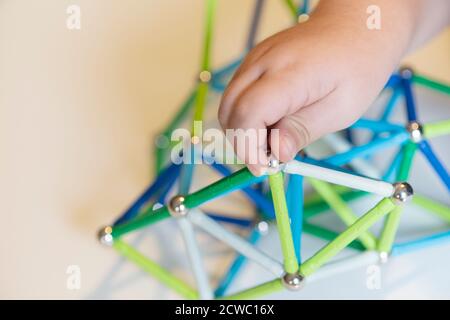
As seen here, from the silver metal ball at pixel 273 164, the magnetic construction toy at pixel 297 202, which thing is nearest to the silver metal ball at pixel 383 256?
the magnetic construction toy at pixel 297 202

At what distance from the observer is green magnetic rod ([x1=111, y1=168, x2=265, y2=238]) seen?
12.4 inches

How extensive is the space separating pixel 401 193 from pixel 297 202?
6 centimetres

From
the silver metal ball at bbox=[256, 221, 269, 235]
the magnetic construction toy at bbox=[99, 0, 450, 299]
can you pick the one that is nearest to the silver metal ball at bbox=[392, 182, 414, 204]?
the magnetic construction toy at bbox=[99, 0, 450, 299]

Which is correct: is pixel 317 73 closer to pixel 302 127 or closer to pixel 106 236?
pixel 302 127

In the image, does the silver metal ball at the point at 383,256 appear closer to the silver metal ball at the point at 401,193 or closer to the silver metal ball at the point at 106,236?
the silver metal ball at the point at 401,193

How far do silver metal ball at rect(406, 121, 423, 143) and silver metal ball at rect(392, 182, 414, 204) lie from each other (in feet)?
0.20

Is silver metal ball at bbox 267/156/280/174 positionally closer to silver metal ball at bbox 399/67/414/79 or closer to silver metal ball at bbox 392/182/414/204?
silver metal ball at bbox 392/182/414/204

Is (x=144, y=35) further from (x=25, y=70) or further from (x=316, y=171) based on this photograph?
(x=316, y=171)

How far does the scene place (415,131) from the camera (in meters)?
0.38

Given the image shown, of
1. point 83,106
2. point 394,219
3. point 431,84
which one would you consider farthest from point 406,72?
point 83,106

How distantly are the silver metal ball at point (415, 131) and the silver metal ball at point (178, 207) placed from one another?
5.6 inches

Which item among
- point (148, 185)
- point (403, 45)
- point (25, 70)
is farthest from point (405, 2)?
point (25, 70)

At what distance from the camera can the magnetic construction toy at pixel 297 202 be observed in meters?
0.33

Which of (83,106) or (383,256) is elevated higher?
(83,106)
